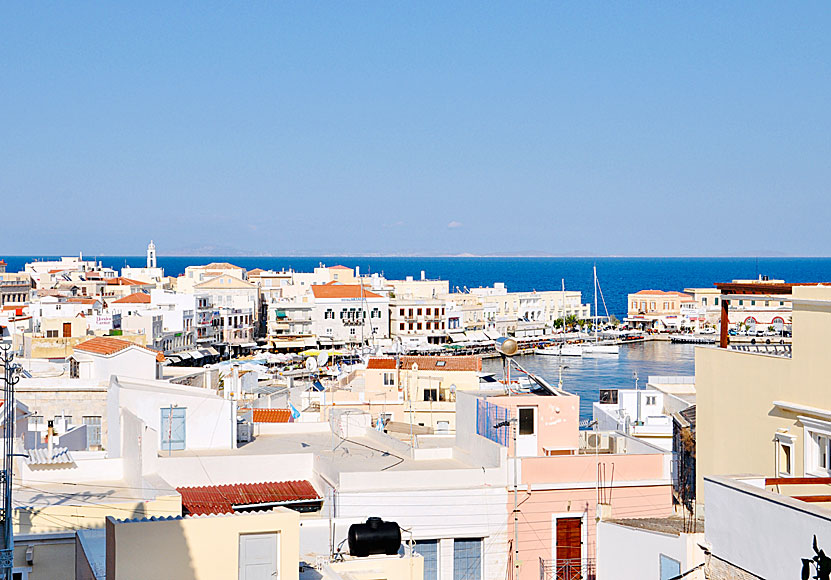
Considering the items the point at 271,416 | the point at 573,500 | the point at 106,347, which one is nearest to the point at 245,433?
the point at 271,416

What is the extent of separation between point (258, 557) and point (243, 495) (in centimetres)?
586

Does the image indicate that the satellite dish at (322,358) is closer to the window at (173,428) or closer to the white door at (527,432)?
the window at (173,428)

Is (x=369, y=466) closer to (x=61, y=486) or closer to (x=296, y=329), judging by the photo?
(x=61, y=486)

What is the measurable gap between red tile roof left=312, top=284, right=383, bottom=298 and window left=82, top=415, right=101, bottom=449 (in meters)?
55.6

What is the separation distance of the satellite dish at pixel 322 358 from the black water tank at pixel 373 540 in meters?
55.3

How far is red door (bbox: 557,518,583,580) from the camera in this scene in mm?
11523

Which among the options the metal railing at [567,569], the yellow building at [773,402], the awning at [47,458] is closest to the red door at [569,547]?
the metal railing at [567,569]

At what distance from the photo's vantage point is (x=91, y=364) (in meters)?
24.1

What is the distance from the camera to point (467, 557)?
37.7 feet

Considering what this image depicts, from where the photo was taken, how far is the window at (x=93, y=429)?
69.3 ft

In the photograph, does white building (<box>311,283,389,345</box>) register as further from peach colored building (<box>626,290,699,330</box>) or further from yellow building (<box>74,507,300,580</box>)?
yellow building (<box>74,507,300,580</box>)

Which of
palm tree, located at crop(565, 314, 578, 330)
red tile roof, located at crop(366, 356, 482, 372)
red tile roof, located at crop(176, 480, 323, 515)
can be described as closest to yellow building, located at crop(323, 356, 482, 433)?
red tile roof, located at crop(366, 356, 482, 372)

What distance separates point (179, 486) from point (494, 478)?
12.7 ft

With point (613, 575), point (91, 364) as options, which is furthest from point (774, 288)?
point (91, 364)
